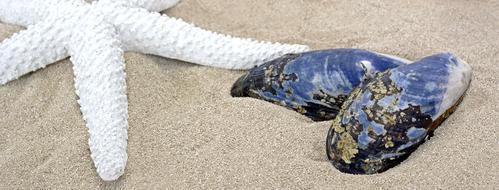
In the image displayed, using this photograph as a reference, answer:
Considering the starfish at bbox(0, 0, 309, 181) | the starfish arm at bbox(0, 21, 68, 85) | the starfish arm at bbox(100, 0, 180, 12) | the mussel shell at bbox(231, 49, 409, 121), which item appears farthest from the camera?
the starfish arm at bbox(100, 0, 180, 12)

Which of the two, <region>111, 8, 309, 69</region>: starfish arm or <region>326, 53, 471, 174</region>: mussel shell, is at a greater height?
<region>326, 53, 471, 174</region>: mussel shell

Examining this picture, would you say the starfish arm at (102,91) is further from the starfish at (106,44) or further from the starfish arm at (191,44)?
the starfish arm at (191,44)

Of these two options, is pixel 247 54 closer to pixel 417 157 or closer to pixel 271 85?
pixel 271 85

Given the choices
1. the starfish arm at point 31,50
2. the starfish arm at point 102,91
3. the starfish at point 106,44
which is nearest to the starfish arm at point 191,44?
the starfish at point 106,44

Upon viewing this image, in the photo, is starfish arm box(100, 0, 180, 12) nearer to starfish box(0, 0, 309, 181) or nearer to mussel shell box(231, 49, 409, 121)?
starfish box(0, 0, 309, 181)

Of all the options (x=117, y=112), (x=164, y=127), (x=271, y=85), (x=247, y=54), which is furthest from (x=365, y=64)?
(x=117, y=112)

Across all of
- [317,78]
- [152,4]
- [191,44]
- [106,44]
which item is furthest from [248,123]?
[152,4]

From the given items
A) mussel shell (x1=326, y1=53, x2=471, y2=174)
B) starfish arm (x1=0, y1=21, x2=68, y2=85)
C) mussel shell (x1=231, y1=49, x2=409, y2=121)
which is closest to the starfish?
starfish arm (x1=0, y1=21, x2=68, y2=85)

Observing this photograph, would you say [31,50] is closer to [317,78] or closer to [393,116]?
[317,78]
